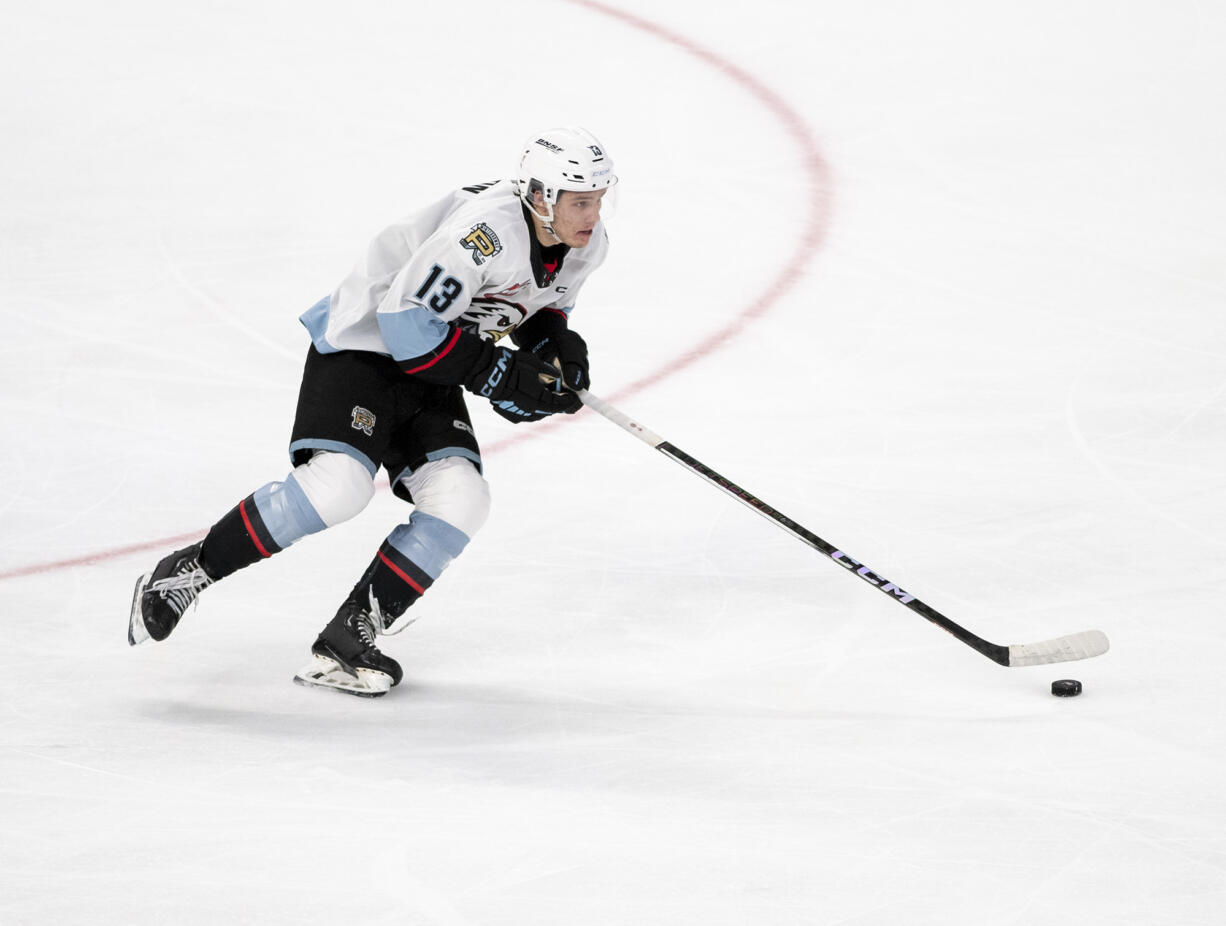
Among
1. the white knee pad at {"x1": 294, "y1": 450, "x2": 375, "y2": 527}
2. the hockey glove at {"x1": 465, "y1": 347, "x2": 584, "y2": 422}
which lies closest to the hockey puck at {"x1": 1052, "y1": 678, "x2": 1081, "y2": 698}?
the hockey glove at {"x1": 465, "y1": 347, "x2": 584, "y2": 422}

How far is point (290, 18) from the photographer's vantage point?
7141mm

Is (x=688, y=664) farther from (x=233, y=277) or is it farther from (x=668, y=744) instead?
(x=233, y=277)

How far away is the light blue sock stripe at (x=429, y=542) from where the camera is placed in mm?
3340

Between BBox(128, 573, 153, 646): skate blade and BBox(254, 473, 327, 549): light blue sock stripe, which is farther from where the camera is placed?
BBox(128, 573, 153, 646): skate blade

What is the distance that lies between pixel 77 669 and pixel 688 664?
4.30 feet

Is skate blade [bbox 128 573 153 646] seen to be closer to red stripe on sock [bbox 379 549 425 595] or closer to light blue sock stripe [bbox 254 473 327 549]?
light blue sock stripe [bbox 254 473 327 549]

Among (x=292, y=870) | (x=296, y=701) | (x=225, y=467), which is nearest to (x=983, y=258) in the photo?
(x=225, y=467)

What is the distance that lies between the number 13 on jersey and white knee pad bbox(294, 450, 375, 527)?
1.21 feet

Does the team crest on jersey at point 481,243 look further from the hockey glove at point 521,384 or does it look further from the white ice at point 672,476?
the white ice at point 672,476

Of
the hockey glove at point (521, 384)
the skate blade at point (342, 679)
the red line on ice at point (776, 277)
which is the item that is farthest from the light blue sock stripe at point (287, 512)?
the red line on ice at point (776, 277)

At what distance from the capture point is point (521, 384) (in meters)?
3.28

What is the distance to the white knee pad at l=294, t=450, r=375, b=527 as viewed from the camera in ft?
10.7

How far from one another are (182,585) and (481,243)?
3.16ft

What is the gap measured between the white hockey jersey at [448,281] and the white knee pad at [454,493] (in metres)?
0.26
